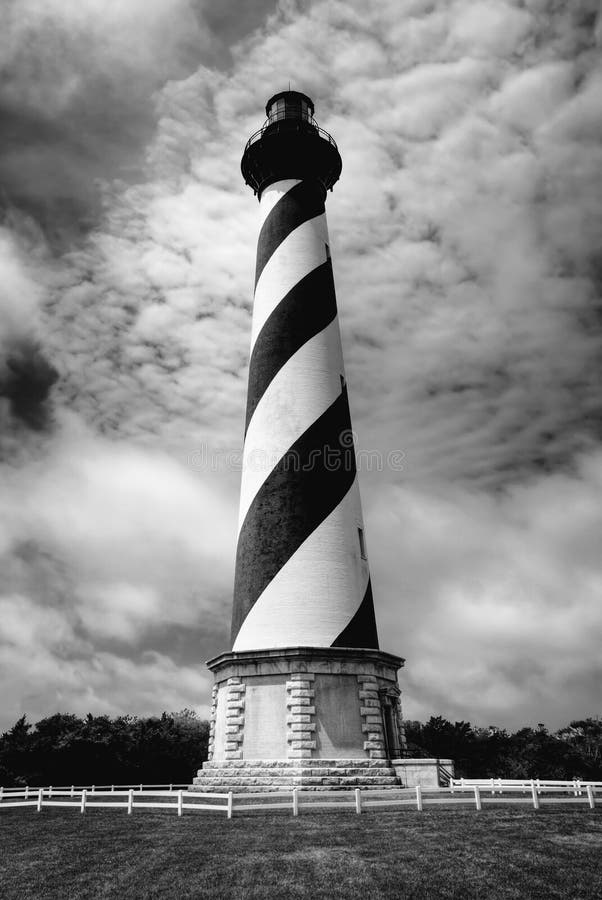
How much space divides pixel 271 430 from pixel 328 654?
23.3 ft

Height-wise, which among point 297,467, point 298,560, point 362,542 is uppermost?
point 297,467

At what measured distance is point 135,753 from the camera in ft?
120

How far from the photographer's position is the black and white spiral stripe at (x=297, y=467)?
62.0 feet

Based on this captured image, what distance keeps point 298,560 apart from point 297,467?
9.39 ft

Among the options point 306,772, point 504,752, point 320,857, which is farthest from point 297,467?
point 504,752

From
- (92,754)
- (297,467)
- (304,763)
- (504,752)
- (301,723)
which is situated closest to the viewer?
(304,763)

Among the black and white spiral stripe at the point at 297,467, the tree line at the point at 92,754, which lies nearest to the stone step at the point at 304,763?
the black and white spiral stripe at the point at 297,467

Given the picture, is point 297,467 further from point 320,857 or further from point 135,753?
point 135,753

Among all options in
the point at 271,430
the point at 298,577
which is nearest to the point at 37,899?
the point at 298,577

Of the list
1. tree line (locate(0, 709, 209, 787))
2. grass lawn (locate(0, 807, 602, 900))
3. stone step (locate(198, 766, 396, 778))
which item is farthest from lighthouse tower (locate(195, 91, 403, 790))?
tree line (locate(0, 709, 209, 787))

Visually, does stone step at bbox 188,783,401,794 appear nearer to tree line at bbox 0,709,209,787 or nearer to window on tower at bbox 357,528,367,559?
window on tower at bbox 357,528,367,559

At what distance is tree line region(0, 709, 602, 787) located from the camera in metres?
33.9

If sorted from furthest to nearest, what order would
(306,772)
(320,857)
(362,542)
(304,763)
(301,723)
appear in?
(362,542) < (301,723) < (304,763) < (306,772) < (320,857)

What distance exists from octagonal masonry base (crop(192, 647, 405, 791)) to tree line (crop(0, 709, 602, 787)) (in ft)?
48.3
